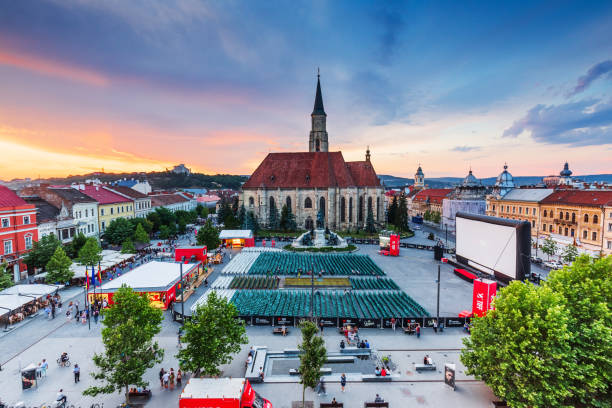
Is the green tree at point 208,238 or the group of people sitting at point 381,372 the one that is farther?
the green tree at point 208,238

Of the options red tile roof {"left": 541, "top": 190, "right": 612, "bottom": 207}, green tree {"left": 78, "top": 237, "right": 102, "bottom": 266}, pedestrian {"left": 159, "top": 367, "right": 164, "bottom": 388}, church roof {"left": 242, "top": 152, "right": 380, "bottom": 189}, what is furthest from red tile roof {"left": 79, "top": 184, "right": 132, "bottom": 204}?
red tile roof {"left": 541, "top": 190, "right": 612, "bottom": 207}

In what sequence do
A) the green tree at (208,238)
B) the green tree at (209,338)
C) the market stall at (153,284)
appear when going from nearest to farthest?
the green tree at (209,338) < the market stall at (153,284) < the green tree at (208,238)

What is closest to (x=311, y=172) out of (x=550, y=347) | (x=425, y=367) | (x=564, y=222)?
(x=564, y=222)

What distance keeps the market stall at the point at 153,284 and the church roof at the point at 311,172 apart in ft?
128

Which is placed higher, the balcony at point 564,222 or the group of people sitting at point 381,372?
the balcony at point 564,222

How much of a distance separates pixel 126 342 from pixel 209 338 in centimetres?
375

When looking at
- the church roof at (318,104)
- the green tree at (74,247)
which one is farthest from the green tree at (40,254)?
the church roof at (318,104)

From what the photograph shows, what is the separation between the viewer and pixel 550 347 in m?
12.1

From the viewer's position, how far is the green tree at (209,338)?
14320 millimetres

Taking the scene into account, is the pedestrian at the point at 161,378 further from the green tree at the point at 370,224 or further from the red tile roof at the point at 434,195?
the red tile roof at the point at 434,195

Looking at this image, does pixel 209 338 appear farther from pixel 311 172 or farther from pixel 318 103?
pixel 318 103

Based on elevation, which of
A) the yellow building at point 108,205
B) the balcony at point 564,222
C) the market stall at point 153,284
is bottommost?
the market stall at point 153,284

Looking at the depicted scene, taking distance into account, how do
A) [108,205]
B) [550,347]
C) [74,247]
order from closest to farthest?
[550,347]
[74,247]
[108,205]

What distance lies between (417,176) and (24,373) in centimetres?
13215
